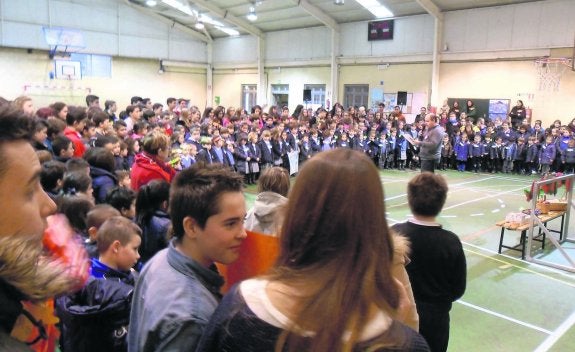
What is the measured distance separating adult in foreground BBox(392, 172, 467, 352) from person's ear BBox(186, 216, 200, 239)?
1497 millimetres

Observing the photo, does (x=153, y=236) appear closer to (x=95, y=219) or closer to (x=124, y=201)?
(x=95, y=219)

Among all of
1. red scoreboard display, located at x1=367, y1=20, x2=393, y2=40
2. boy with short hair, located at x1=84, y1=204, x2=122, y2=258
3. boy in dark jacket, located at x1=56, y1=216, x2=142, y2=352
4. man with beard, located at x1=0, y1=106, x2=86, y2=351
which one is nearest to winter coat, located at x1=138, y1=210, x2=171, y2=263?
boy with short hair, located at x1=84, y1=204, x2=122, y2=258

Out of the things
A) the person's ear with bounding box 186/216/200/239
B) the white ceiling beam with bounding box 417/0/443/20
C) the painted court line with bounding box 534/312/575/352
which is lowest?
the painted court line with bounding box 534/312/575/352

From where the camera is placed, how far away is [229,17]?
66.8 ft

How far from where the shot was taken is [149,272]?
156 centimetres

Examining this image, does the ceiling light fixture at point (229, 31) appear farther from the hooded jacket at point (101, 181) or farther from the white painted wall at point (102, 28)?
the hooded jacket at point (101, 181)

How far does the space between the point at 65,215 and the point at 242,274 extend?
184 cm

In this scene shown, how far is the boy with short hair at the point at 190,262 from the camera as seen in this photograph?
4.38 feet

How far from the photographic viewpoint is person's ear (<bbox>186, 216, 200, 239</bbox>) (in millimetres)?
1581

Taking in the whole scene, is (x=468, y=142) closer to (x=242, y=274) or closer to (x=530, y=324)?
(x=530, y=324)

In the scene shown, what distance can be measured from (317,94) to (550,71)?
30.6ft

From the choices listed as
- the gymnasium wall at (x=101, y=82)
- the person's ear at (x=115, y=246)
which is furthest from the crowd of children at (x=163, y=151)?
the gymnasium wall at (x=101, y=82)

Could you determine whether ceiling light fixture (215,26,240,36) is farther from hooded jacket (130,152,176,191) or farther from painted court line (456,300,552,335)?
painted court line (456,300,552,335)

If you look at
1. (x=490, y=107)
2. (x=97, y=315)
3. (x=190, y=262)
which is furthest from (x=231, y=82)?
(x=190, y=262)
